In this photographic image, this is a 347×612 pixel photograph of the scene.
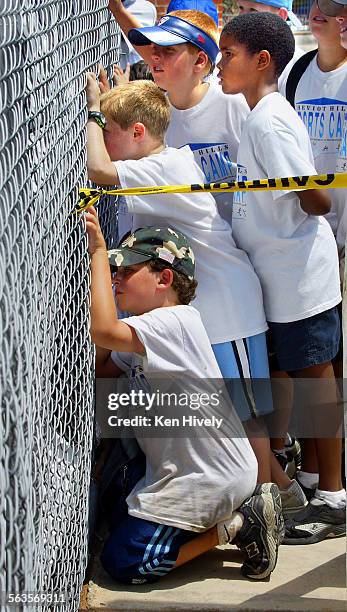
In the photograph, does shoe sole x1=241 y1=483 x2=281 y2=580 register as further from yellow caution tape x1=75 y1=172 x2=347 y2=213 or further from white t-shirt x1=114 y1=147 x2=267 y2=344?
yellow caution tape x1=75 y1=172 x2=347 y2=213

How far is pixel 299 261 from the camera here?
381cm

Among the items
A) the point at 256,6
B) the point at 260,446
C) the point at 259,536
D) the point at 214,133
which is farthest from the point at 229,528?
the point at 256,6

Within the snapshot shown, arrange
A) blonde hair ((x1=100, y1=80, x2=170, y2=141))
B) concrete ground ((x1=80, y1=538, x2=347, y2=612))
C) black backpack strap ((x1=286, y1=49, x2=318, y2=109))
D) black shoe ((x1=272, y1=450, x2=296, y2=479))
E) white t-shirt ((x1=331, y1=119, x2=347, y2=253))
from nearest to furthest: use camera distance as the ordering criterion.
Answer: concrete ground ((x1=80, y1=538, x2=347, y2=612)), blonde hair ((x1=100, y1=80, x2=170, y2=141)), white t-shirt ((x1=331, y1=119, x2=347, y2=253)), black shoe ((x1=272, y1=450, x2=296, y2=479)), black backpack strap ((x1=286, y1=49, x2=318, y2=109))

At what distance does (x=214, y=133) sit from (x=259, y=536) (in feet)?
5.45

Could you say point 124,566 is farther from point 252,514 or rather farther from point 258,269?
point 258,269

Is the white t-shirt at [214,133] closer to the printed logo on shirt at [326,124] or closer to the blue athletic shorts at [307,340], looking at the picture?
the printed logo on shirt at [326,124]

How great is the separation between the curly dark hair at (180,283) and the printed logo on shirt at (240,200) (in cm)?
43

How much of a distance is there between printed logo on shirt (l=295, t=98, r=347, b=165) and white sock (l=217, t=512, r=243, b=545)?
5.44ft

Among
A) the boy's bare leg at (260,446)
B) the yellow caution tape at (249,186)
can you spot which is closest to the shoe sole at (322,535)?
the boy's bare leg at (260,446)

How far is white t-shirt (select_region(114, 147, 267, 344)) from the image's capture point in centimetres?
363

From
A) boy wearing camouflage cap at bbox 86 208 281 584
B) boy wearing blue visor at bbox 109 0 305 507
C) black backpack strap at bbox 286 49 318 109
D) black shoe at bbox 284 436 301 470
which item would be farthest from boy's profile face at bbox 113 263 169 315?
black backpack strap at bbox 286 49 318 109

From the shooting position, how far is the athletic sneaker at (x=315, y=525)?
3.87m

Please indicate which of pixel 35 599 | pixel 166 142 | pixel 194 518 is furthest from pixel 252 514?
pixel 166 142

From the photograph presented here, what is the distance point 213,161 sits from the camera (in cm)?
409
